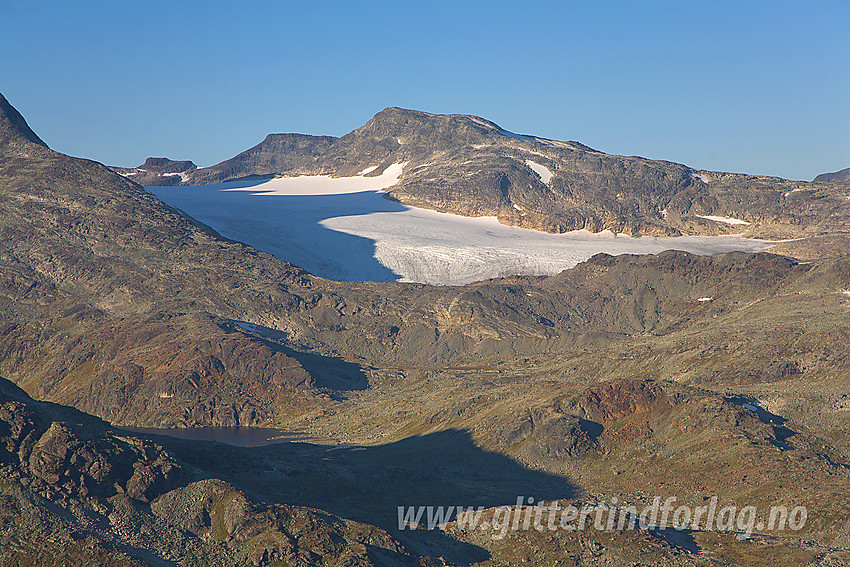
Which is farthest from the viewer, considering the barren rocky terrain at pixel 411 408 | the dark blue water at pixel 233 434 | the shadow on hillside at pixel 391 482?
the dark blue water at pixel 233 434

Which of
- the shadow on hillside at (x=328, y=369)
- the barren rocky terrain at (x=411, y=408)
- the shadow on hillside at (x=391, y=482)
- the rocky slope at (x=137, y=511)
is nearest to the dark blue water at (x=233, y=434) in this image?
the barren rocky terrain at (x=411, y=408)

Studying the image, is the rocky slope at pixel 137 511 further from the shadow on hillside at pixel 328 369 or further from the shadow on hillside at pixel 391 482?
the shadow on hillside at pixel 328 369

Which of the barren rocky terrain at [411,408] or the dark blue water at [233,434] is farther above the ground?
the barren rocky terrain at [411,408]

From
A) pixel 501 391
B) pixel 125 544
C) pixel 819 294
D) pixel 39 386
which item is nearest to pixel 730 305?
pixel 819 294

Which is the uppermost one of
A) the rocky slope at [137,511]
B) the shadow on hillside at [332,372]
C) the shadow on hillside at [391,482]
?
the rocky slope at [137,511]

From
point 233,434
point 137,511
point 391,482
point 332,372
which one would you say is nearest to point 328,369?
point 332,372
